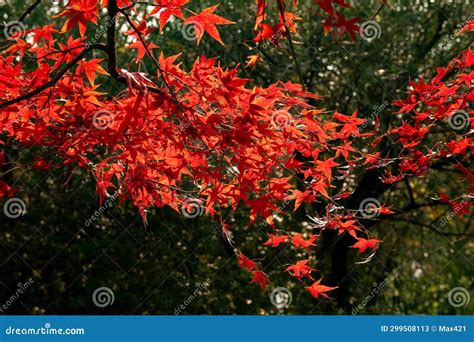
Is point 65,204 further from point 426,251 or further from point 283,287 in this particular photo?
point 426,251

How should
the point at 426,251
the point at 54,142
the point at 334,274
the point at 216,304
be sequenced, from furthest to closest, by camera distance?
the point at 426,251
the point at 334,274
the point at 216,304
the point at 54,142

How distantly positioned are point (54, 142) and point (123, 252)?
3.02 meters

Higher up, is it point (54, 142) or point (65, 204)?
point (54, 142)

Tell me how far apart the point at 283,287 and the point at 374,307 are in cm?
99

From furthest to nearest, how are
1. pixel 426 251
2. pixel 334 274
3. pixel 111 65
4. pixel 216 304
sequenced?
1. pixel 426 251
2. pixel 334 274
3. pixel 216 304
4. pixel 111 65

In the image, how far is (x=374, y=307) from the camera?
622 centimetres

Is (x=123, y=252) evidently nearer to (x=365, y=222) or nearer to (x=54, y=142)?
(x=365, y=222)

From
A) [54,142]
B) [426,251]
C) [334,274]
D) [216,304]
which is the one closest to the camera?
[54,142]

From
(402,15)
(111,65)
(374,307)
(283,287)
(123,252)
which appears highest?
(111,65)

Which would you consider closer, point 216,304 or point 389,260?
point 216,304

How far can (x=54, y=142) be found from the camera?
2.74 metres

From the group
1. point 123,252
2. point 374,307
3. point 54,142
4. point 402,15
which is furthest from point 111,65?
point 374,307

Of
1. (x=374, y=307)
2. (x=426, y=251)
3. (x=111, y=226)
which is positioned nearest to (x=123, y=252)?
(x=111, y=226)

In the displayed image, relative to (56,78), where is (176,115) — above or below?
below
